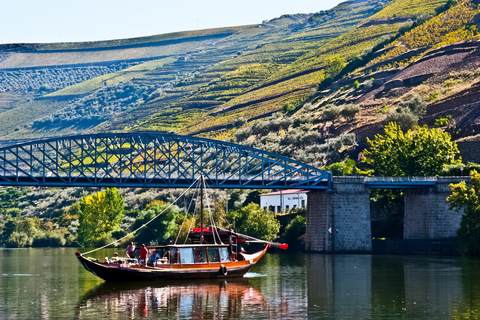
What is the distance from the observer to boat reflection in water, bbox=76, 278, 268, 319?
135 ft

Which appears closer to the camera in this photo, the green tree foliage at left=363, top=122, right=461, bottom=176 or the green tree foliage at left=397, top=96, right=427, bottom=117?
the green tree foliage at left=363, top=122, right=461, bottom=176

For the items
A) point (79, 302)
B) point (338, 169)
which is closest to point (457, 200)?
point (338, 169)

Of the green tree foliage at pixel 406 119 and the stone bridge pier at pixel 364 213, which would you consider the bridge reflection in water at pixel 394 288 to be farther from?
the green tree foliage at pixel 406 119

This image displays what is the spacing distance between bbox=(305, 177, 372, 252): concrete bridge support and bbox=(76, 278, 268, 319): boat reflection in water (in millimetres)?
38550

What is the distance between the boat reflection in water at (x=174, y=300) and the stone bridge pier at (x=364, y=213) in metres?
38.8

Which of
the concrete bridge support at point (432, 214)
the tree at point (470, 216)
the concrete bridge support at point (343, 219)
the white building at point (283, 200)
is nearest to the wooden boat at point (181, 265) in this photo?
the tree at point (470, 216)

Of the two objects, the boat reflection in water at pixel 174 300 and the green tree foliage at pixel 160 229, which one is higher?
the green tree foliage at pixel 160 229

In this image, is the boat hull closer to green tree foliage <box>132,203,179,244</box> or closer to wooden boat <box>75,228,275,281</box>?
wooden boat <box>75,228,275,281</box>

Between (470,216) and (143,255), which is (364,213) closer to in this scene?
(470,216)

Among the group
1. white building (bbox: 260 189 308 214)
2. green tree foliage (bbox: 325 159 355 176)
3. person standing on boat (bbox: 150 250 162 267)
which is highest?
green tree foliage (bbox: 325 159 355 176)

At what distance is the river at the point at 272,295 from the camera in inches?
1612

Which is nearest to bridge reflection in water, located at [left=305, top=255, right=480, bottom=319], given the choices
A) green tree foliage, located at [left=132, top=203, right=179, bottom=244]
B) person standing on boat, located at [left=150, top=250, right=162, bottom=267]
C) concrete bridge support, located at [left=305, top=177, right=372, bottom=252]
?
person standing on boat, located at [left=150, top=250, right=162, bottom=267]

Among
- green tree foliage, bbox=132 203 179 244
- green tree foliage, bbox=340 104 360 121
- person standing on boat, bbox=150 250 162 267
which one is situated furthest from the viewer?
green tree foliage, bbox=340 104 360 121

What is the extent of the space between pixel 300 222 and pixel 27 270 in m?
44.0
